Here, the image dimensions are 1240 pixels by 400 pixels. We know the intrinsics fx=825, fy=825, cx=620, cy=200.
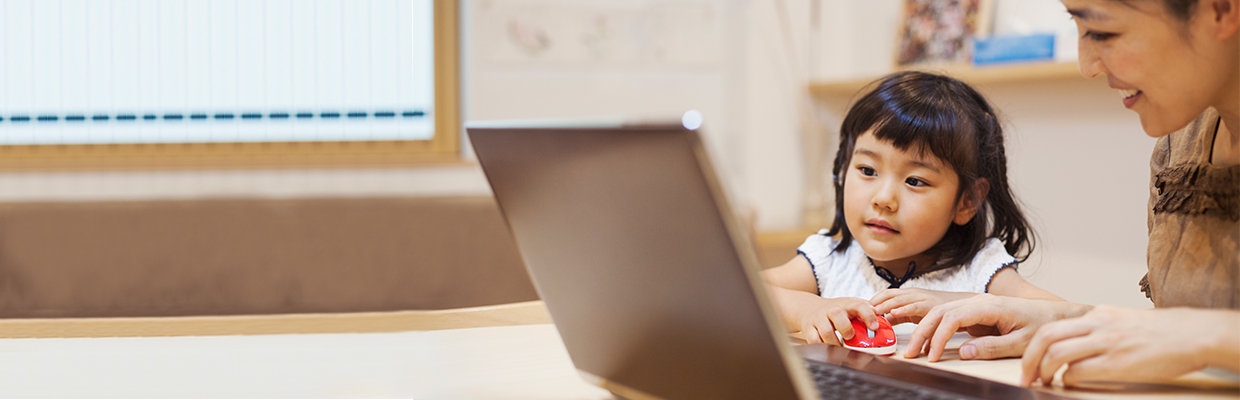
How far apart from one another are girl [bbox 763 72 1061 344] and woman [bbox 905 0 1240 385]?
178 mm

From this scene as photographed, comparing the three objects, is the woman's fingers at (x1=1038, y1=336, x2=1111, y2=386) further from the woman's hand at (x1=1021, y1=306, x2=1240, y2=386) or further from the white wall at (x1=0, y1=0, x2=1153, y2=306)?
the white wall at (x1=0, y1=0, x2=1153, y2=306)

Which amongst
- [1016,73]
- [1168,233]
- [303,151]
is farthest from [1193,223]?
[303,151]

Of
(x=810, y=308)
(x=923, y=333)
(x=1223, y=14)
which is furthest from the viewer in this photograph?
(x=810, y=308)

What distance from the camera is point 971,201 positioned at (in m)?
1.04

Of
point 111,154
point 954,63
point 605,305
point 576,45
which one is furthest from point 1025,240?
point 111,154

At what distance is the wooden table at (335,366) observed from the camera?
66 centimetres

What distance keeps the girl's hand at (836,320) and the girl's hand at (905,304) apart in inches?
0.8

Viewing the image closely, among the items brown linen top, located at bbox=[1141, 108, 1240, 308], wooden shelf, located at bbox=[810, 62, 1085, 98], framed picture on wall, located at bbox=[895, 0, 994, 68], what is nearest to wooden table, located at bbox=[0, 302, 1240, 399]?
brown linen top, located at bbox=[1141, 108, 1240, 308]

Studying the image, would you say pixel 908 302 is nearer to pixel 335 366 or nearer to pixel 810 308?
pixel 810 308

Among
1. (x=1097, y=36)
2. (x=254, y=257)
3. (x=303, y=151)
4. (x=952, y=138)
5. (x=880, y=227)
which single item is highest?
(x=1097, y=36)

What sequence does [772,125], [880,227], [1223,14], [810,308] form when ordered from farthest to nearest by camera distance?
[772,125], [880,227], [810,308], [1223,14]

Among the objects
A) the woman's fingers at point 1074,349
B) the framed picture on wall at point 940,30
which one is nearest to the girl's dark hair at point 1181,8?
the woman's fingers at point 1074,349

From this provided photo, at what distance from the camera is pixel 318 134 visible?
260 cm

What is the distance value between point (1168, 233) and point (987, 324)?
196 mm
